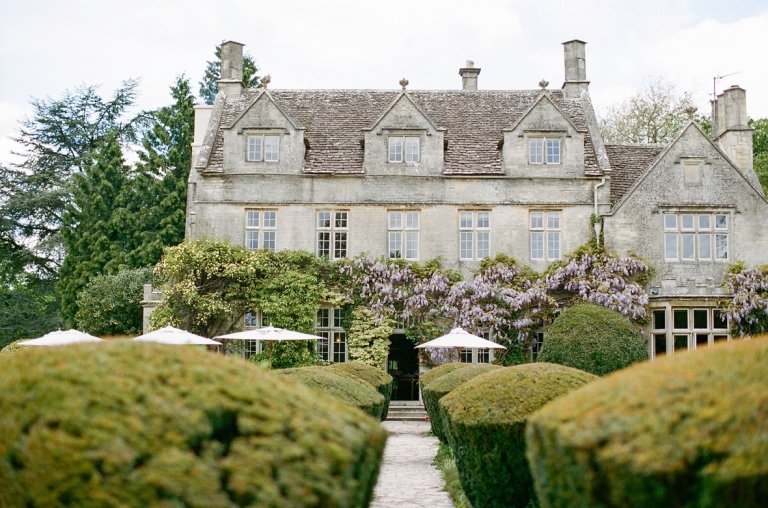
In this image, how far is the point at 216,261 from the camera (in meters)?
26.0

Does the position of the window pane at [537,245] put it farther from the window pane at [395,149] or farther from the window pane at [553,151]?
the window pane at [395,149]

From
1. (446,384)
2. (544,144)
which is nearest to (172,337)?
(446,384)

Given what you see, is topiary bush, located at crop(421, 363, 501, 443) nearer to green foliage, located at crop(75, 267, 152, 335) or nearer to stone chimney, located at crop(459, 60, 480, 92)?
stone chimney, located at crop(459, 60, 480, 92)

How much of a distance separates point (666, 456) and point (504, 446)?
4739mm

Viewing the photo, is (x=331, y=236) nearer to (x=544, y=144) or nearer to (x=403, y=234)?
(x=403, y=234)

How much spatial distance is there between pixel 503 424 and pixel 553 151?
20.5 metres

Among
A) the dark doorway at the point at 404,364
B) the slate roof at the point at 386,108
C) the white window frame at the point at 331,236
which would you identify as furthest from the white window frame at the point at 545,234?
the white window frame at the point at 331,236

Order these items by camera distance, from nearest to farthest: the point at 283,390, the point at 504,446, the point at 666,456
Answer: the point at 666,456 < the point at 283,390 < the point at 504,446

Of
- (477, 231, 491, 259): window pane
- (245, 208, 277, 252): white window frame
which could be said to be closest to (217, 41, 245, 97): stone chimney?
(245, 208, 277, 252): white window frame

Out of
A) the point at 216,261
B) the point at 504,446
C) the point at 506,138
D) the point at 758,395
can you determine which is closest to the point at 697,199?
the point at 506,138

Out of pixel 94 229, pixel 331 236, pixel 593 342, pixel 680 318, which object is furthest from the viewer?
pixel 94 229

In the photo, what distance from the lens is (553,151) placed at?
27.6 meters

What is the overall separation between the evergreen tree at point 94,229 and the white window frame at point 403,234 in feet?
54.4

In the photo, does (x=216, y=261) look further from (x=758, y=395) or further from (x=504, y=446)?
(x=758, y=395)
